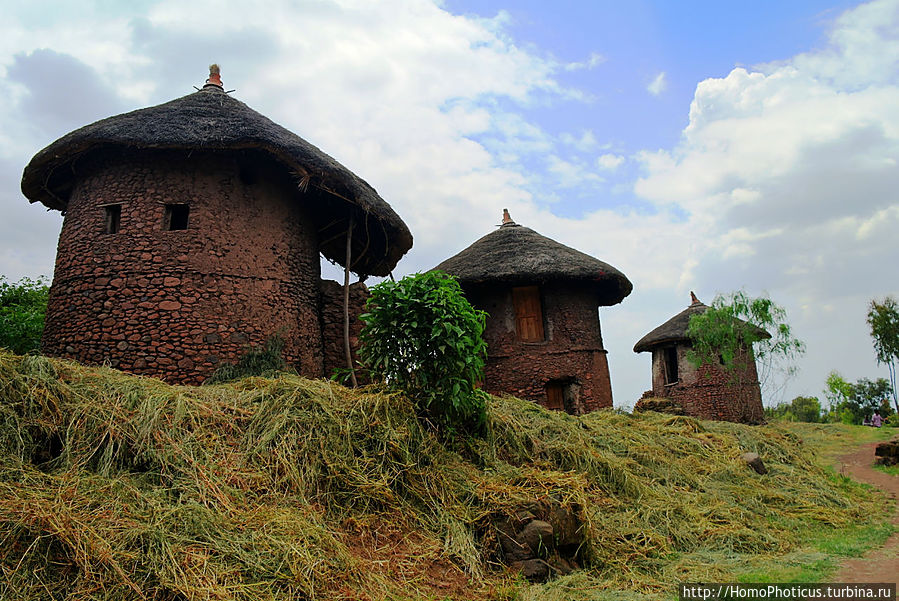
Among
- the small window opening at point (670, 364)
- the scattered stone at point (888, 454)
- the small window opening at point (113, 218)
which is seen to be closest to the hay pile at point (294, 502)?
the small window opening at point (113, 218)

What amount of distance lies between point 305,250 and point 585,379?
270 inches

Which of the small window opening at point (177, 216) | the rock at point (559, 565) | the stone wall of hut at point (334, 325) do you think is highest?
the small window opening at point (177, 216)

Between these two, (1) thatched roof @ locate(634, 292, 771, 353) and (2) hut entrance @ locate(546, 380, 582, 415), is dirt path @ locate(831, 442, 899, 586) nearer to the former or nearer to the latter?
(2) hut entrance @ locate(546, 380, 582, 415)

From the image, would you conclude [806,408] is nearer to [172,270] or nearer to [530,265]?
[530,265]

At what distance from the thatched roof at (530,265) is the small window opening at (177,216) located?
5784 mm

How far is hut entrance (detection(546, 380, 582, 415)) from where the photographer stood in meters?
12.9

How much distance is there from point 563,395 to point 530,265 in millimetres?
3036

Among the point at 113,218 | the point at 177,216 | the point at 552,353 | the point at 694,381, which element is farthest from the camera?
the point at 694,381

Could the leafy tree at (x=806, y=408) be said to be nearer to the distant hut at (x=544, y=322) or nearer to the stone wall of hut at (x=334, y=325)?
the distant hut at (x=544, y=322)

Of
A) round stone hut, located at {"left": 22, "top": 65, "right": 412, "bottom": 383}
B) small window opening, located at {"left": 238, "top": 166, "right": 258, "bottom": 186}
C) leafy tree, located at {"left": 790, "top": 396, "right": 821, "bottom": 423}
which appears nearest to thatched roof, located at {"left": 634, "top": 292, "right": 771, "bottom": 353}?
round stone hut, located at {"left": 22, "top": 65, "right": 412, "bottom": 383}

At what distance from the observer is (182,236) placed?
8.18 metres

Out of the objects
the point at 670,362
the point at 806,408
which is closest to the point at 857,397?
the point at 806,408

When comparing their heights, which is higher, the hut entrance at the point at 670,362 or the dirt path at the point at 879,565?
the hut entrance at the point at 670,362

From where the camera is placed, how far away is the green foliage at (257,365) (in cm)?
777
